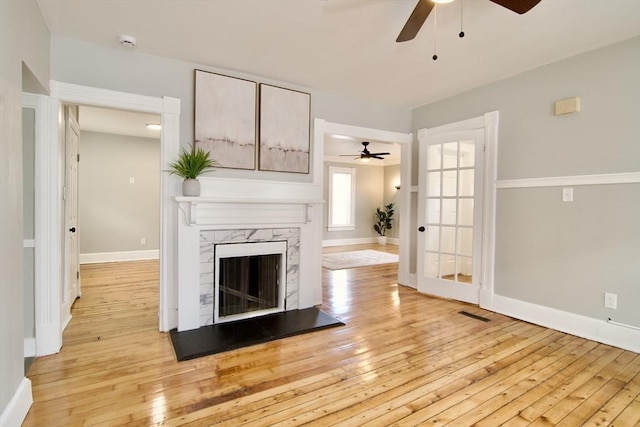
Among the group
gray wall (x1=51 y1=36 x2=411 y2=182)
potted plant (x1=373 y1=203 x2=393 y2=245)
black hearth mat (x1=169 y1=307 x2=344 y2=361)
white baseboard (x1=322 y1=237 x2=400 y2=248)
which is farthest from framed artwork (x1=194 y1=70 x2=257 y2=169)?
potted plant (x1=373 y1=203 x2=393 y2=245)

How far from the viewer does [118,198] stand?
Answer: 19.6 ft

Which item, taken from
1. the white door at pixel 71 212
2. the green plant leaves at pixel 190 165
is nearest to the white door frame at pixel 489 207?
the green plant leaves at pixel 190 165

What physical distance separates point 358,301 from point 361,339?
41.8 inches

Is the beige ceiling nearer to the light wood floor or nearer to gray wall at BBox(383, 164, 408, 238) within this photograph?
the light wood floor

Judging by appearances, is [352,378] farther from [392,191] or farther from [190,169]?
[392,191]

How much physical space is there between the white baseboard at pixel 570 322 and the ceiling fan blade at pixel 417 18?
2854mm

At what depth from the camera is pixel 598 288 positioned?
106 inches

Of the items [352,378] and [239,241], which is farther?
[239,241]

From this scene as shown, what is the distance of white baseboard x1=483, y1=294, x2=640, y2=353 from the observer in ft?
8.31

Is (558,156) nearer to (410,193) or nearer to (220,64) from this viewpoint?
(410,193)

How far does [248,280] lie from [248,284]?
0.14 feet

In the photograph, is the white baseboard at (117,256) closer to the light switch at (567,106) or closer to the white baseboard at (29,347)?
the white baseboard at (29,347)

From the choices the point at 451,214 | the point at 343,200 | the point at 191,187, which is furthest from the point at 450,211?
the point at 343,200

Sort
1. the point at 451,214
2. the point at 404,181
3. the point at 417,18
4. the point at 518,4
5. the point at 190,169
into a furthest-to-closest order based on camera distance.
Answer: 1. the point at 404,181
2. the point at 451,214
3. the point at 190,169
4. the point at 417,18
5. the point at 518,4
